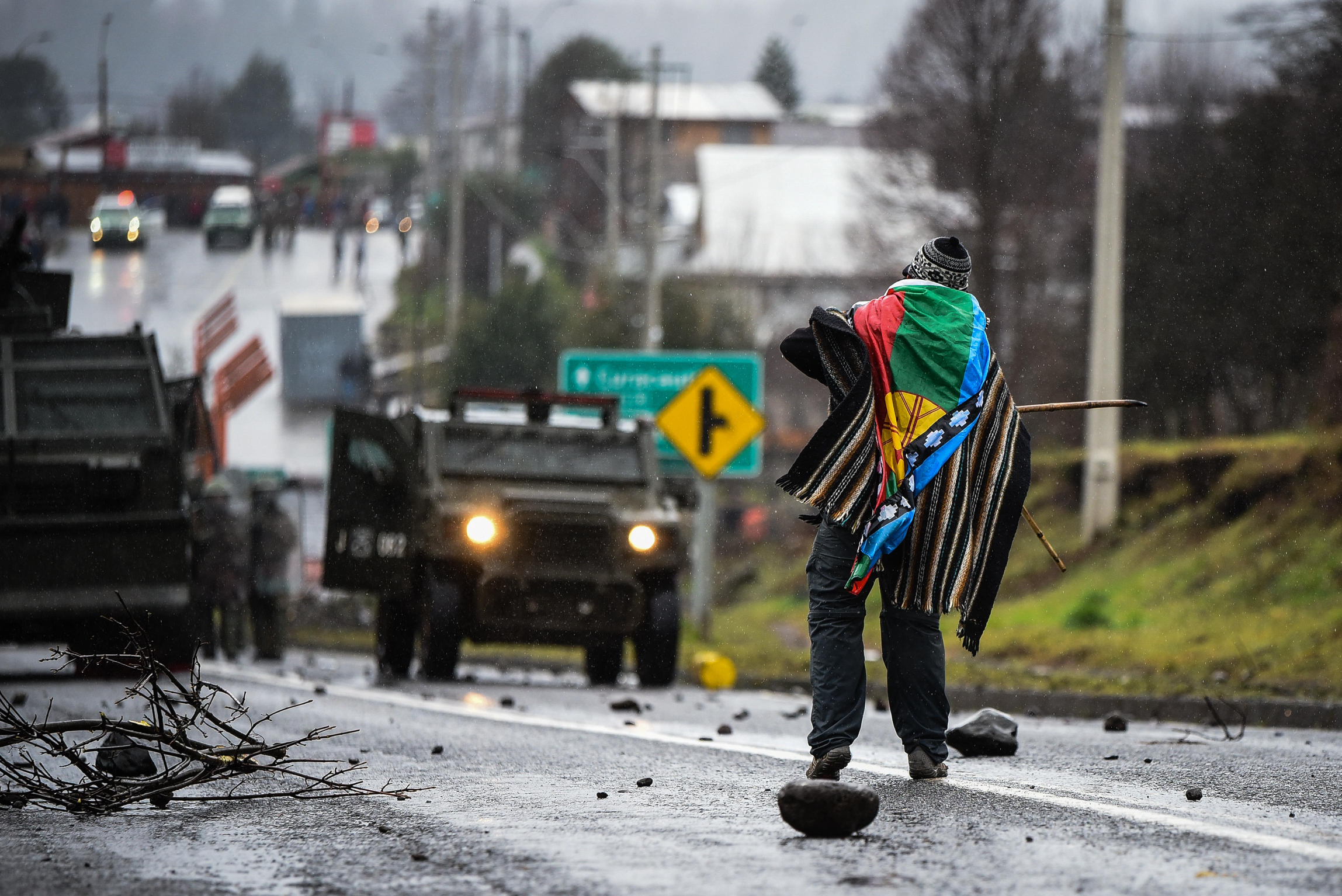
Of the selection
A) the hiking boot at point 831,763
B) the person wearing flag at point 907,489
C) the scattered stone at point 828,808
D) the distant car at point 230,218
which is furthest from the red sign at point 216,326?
the scattered stone at point 828,808

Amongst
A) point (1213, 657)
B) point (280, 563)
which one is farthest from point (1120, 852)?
point (280, 563)

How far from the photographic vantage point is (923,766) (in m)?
6.84

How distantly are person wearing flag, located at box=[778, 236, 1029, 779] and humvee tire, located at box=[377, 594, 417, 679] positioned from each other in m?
9.22

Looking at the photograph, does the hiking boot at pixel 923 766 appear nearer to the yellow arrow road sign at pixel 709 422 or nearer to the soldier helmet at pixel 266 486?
the yellow arrow road sign at pixel 709 422

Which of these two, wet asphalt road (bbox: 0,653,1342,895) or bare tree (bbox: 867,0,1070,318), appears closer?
wet asphalt road (bbox: 0,653,1342,895)

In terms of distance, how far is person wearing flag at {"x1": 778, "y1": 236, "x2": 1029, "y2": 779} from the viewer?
6617 millimetres

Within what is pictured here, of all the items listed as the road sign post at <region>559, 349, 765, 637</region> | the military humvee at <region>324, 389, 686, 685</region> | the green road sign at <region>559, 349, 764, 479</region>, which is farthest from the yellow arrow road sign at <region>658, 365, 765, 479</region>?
the military humvee at <region>324, 389, 686, 685</region>

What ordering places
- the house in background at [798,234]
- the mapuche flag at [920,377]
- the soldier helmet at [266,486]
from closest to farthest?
the mapuche flag at [920,377]
the soldier helmet at [266,486]
the house in background at [798,234]

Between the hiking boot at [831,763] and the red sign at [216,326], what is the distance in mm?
30892

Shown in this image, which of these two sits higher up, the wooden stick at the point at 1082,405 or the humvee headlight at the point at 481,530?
the wooden stick at the point at 1082,405

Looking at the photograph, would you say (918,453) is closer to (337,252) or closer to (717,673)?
(717,673)

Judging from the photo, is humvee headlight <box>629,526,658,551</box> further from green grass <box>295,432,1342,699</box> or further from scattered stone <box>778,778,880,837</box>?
scattered stone <box>778,778,880,837</box>

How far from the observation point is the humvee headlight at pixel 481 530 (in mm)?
15039

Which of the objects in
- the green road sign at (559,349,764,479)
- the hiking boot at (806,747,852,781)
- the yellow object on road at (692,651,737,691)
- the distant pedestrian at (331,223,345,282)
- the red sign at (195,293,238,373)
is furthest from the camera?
the distant pedestrian at (331,223,345,282)
